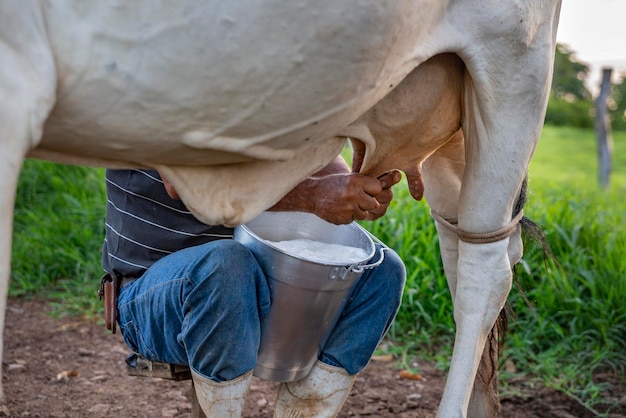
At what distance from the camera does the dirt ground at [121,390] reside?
9.24 feet

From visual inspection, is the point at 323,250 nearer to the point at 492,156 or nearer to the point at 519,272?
the point at 492,156

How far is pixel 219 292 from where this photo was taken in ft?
6.40

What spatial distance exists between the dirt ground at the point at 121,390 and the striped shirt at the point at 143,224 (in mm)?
723

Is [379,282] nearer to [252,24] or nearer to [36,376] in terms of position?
[252,24]

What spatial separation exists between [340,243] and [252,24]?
104 centimetres

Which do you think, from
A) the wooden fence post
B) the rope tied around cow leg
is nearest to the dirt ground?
the rope tied around cow leg

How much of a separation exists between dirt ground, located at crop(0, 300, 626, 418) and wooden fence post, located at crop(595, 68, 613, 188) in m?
3.86

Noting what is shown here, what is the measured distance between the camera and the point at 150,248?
2.24 metres

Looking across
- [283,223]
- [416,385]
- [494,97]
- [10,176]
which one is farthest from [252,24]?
[416,385]

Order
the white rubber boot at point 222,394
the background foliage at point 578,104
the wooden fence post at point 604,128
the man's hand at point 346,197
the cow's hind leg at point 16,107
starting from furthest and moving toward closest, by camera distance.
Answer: the background foliage at point 578,104
the wooden fence post at point 604,128
the white rubber boot at point 222,394
the man's hand at point 346,197
the cow's hind leg at point 16,107

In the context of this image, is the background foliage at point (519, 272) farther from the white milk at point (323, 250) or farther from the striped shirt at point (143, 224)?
the striped shirt at point (143, 224)

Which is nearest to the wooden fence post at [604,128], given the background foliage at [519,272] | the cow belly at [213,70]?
the background foliage at [519,272]

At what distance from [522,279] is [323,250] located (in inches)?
54.5

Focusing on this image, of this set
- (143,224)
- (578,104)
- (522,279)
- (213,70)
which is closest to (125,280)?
(143,224)
